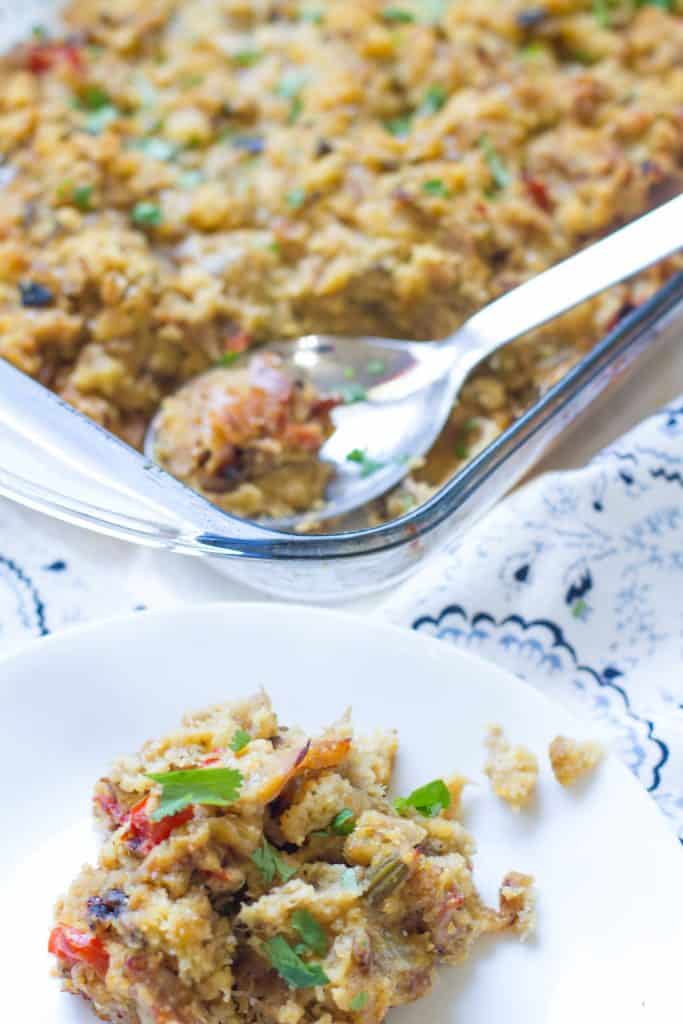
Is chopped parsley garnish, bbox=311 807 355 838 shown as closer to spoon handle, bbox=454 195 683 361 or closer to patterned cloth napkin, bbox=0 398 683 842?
patterned cloth napkin, bbox=0 398 683 842

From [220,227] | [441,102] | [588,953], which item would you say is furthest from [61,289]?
[588,953]

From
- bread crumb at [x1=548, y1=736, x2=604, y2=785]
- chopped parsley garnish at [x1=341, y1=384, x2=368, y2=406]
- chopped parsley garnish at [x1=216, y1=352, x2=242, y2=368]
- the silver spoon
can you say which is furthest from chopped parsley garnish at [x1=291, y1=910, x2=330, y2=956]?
chopped parsley garnish at [x1=216, y1=352, x2=242, y2=368]

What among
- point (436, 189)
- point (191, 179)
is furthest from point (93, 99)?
point (436, 189)

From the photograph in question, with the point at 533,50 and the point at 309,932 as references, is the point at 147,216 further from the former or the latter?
the point at 309,932

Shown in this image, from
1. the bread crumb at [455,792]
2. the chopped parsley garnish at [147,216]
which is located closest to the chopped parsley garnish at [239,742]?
the bread crumb at [455,792]

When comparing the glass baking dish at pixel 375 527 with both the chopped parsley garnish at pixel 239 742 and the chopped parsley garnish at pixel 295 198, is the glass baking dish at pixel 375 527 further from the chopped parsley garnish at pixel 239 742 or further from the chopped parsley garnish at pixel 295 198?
the chopped parsley garnish at pixel 295 198
